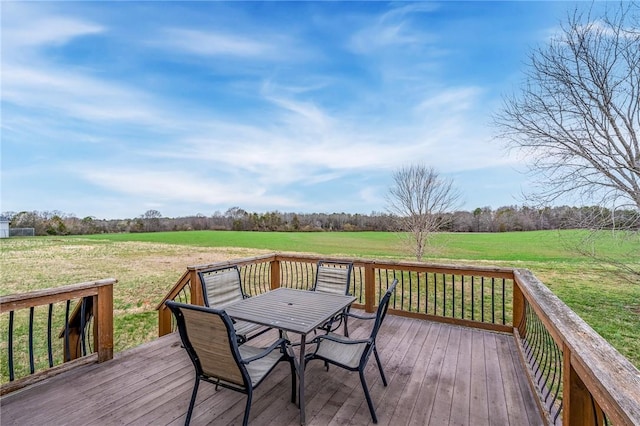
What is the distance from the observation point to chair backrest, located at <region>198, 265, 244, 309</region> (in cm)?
340

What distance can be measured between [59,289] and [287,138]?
8.36 meters

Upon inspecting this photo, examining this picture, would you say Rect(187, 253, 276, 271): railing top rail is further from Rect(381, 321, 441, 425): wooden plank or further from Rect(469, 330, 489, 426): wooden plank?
Rect(469, 330, 489, 426): wooden plank

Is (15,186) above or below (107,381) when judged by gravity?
above

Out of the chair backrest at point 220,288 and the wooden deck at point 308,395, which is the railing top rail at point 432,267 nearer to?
the wooden deck at point 308,395

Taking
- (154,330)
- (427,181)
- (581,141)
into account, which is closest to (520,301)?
(581,141)

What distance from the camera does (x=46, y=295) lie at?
2.58 m

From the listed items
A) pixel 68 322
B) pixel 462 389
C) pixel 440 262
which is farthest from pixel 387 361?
pixel 440 262

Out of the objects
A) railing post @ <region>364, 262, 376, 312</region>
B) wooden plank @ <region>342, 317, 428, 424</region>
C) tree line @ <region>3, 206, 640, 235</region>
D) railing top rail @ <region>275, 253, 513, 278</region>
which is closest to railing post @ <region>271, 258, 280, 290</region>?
railing top rail @ <region>275, 253, 513, 278</region>

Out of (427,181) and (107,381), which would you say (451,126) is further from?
(107,381)

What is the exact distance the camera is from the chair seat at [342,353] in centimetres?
Answer: 234

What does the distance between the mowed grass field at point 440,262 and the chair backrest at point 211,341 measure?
644 centimetres

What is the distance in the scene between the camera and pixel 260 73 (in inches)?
321

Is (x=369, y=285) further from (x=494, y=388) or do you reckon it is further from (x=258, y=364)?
(x=258, y=364)

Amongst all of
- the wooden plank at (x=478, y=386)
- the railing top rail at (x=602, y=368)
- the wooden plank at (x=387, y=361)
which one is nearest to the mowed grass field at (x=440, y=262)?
the wooden plank at (x=478, y=386)
